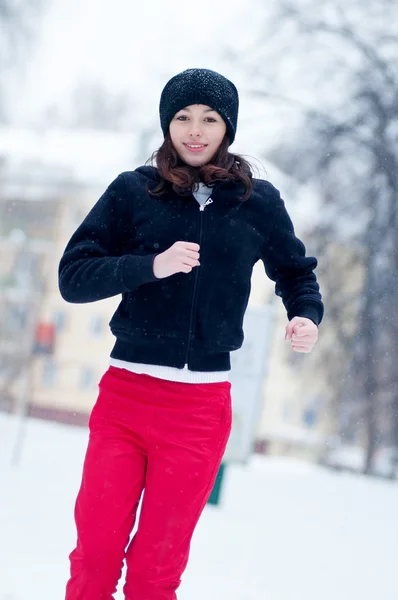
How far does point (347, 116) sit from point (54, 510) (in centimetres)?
345

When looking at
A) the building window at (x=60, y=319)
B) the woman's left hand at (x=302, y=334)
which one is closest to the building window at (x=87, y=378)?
the building window at (x=60, y=319)

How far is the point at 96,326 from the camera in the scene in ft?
26.9

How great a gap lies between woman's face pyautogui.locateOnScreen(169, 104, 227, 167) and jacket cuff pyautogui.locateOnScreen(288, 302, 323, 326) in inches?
11.9

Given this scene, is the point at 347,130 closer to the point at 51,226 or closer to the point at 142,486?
the point at 51,226

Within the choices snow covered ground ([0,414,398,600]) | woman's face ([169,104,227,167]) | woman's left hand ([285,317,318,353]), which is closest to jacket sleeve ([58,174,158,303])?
woman's face ([169,104,227,167])

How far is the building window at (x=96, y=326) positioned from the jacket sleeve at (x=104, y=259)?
6.74 metres

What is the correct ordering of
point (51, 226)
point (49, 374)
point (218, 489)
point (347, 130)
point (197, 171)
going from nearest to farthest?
point (197, 171) → point (218, 489) → point (347, 130) → point (51, 226) → point (49, 374)

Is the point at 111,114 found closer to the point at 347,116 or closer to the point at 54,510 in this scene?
the point at 347,116

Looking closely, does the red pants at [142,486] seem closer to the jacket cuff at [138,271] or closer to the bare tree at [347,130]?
the jacket cuff at [138,271]

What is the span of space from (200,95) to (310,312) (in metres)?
0.42

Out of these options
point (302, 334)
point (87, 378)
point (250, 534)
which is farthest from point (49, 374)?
point (302, 334)

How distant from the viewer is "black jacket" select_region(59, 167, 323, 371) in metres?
1.30

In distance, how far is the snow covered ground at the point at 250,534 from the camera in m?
2.25

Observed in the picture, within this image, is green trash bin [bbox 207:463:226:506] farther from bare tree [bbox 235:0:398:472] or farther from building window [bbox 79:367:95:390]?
building window [bbox 79:367:95:390]
